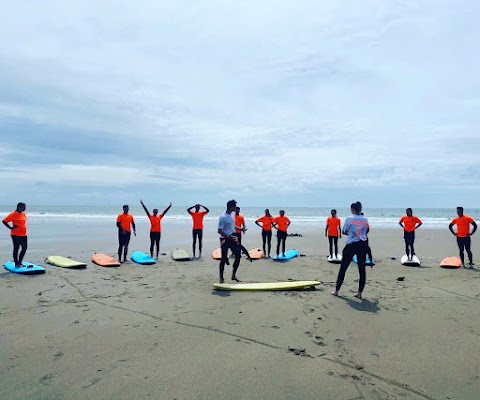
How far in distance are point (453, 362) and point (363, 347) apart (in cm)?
94

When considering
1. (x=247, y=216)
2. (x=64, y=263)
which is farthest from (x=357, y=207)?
(x=247, y=216)

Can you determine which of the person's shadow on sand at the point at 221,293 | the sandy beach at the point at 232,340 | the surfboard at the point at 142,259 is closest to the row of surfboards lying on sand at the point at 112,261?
the surfboard at the point at 142,259

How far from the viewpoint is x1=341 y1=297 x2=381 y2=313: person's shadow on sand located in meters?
5.93

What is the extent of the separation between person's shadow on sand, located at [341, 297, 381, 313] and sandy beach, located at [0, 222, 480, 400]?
0.02 metres

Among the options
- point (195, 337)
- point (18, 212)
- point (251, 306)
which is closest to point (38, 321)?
point (195, 337)

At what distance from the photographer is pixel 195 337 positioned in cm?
462

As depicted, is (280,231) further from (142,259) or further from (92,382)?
(92,382)

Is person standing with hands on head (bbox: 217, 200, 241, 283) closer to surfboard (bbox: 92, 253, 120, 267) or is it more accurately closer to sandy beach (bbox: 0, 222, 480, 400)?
sandy beach (bbox: 0, 222, 480, 400)

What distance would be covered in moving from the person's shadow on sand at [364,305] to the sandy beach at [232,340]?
0.02 meters

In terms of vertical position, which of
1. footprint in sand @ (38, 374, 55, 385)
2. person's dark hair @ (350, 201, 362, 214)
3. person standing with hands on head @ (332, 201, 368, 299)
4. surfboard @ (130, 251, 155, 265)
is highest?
person's dark hair @ (350, 201, 362, 214)

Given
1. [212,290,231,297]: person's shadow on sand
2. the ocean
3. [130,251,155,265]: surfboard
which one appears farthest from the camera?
the ocean

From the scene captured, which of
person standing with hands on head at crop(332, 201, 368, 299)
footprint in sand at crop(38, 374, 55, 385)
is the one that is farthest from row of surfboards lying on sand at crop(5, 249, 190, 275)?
person standing with hands on head at crop(332, 201, 368, 299)

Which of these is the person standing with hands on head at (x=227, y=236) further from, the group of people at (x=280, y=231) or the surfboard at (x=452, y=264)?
the surfboard at (x=452, y=264)

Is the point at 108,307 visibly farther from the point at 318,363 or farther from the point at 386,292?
the point at 386,292
